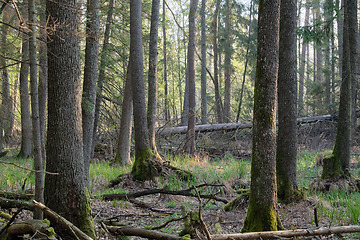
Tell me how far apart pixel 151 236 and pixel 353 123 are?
1461 centimetres

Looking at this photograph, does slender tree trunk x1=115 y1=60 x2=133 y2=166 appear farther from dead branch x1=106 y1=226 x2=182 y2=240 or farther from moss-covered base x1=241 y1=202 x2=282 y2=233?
moss-covered base x1=241 y1=202 x2=282 y2=233

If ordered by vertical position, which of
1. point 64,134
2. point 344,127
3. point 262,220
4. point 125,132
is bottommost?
point 262,220

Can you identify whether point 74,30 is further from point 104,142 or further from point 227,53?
point 227,53

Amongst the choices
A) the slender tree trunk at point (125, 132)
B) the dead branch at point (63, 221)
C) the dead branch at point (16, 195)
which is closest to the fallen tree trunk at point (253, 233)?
the dead branch at point (63, 221)

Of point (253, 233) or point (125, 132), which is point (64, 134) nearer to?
point (253, 233)

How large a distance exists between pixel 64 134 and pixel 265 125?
3.00m

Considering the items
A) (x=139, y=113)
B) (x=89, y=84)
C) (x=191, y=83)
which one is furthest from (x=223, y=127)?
(x=89, y=84)

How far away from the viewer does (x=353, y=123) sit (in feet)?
51.8

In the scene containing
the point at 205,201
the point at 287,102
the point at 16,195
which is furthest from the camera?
the point at 205,201

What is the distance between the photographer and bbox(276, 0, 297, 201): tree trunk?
6949mm

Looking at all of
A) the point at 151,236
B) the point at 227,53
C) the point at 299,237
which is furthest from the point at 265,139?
the point at 227,53

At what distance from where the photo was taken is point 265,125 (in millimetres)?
4824

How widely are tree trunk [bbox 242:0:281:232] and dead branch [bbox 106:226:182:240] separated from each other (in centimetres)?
137

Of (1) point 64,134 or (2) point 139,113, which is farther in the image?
(2) point 139,113
